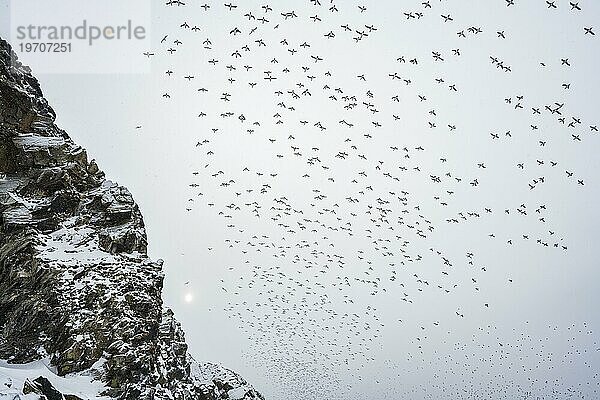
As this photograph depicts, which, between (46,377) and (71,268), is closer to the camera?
(46,377)

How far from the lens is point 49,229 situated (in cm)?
1673

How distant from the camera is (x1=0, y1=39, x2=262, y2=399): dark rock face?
14.5m

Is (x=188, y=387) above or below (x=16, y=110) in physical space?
below

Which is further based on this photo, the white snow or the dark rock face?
the dark rock face

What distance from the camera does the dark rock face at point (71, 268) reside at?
14.5 metres

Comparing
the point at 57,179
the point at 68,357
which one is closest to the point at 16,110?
the point at 57,179

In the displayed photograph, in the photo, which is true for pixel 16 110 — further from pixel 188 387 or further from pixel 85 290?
pixel 188 387

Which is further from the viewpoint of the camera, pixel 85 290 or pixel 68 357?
pixel 85 290

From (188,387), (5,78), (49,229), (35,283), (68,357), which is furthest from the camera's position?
(188,387)

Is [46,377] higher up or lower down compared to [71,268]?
lower down

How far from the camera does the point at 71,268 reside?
15797 mm


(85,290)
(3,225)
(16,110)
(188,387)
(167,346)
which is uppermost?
(16,110)

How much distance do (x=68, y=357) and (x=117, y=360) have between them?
57.9 inches

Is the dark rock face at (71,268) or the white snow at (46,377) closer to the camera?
the white snow at (46,377)
